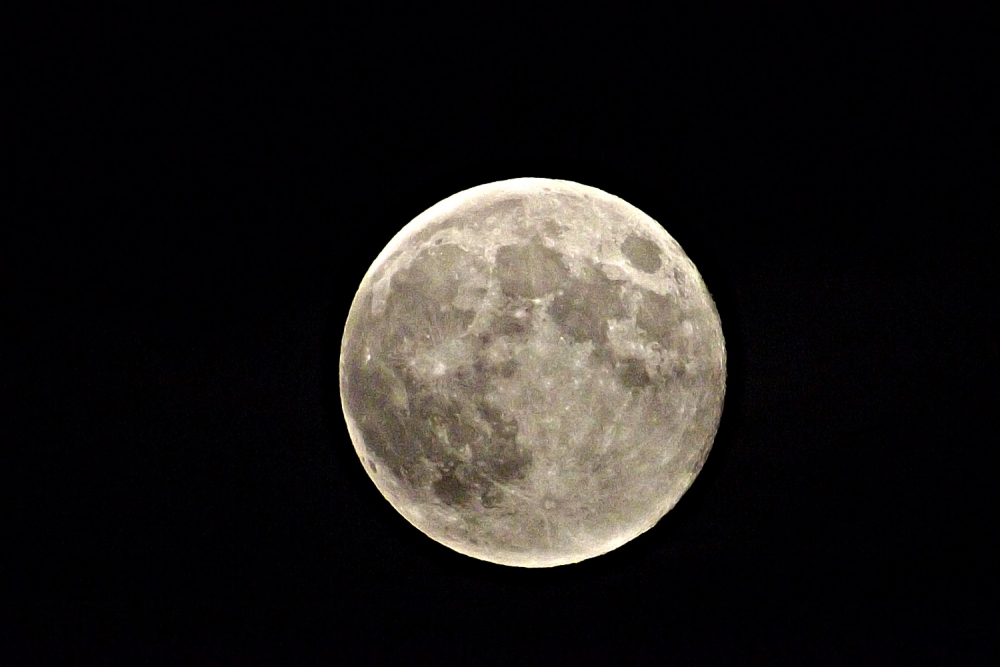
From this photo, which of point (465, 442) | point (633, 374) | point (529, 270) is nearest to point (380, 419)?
point (465, 442)

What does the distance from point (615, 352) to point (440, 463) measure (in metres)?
0.64

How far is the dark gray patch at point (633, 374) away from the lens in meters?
3.11

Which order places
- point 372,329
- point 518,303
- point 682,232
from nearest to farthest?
point 518,303, point 372,329, point 682,232

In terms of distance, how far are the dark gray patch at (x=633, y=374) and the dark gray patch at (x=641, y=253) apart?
0.31 m

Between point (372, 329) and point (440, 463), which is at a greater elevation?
point (372, 329)

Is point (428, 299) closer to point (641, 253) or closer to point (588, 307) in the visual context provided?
point (588, 307)

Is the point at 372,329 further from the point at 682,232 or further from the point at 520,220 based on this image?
the point at 682,232

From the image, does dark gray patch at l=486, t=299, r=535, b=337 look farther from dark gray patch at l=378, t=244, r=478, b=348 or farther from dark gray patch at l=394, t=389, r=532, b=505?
dark gray patch at l=394, t=389, r=532, b=505

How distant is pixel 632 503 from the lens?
326 centimetres

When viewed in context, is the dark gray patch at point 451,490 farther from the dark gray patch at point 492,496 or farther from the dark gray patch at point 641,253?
the dark gray patch at point 641,253

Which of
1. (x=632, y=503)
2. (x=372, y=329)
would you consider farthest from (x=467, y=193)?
(x=632, y=503)

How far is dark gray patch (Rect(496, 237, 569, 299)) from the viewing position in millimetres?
3086

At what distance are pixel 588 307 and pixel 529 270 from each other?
0.21 metres

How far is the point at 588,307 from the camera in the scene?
309cm
